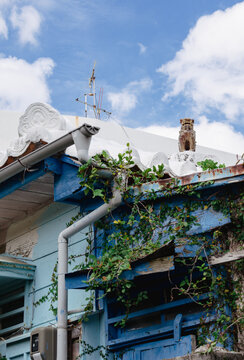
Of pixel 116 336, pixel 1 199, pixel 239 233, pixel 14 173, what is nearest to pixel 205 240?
pixel 239 233

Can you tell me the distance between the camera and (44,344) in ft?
25.4

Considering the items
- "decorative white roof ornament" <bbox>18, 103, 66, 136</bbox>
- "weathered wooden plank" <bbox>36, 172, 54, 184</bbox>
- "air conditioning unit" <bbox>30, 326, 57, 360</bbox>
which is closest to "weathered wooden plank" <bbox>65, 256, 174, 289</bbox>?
"air conditioning unit" <bbox>30, 326, 57, 360</bbox>

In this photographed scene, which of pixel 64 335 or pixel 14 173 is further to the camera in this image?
pixel 14 173

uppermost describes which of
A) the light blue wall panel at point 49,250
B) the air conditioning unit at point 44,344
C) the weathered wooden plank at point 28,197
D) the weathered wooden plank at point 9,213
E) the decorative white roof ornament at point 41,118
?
the decorative white roof ornament at point 41,118

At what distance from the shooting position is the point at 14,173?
28.1 feet

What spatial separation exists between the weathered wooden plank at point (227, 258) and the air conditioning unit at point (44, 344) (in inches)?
95.1

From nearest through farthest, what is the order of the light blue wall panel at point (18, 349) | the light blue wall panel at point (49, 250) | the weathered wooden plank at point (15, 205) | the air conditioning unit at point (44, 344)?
the air conditioning unit at point (44, 344), the light blue wall panel at point (49, 250), the light blue wall panel at point (18, 349), the weathered wooden plank at point (15, 205)

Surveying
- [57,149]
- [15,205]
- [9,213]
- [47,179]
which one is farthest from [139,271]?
[9,213]

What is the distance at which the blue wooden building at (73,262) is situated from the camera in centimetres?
712

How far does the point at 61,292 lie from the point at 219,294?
209cm

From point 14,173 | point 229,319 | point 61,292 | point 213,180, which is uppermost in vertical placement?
point 14,173

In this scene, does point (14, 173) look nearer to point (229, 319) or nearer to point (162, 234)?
point (162, 234)

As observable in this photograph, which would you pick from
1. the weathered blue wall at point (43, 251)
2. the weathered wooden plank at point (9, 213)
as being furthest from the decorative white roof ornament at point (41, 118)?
the weathered wooden plank at point (9, 213)

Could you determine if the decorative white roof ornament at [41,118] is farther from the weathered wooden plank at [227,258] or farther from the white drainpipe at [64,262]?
the weathered wooden plank at [227,258]
